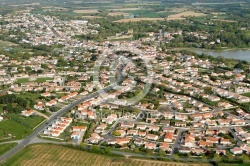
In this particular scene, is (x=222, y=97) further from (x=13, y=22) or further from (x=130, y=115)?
(x=13, y=22)

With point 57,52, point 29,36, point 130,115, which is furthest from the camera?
point 29,36

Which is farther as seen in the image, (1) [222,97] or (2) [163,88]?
(2) [163,88]

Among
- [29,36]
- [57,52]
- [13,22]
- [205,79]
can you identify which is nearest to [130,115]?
[205,79]

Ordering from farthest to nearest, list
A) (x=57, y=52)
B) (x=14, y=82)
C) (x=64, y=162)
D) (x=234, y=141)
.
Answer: (x=57, y=52) → (x=14, y=82) → (x=234, y=141) → (x=64, y=162)

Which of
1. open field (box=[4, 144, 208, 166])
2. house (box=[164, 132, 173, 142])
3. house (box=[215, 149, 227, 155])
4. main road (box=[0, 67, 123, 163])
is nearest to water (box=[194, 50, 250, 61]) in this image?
main road (box=[0, 67, 123, 163])

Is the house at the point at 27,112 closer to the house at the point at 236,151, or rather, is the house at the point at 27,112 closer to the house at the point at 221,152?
the house at the point at 221,152

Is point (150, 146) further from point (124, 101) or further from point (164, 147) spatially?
point (124, 101)
